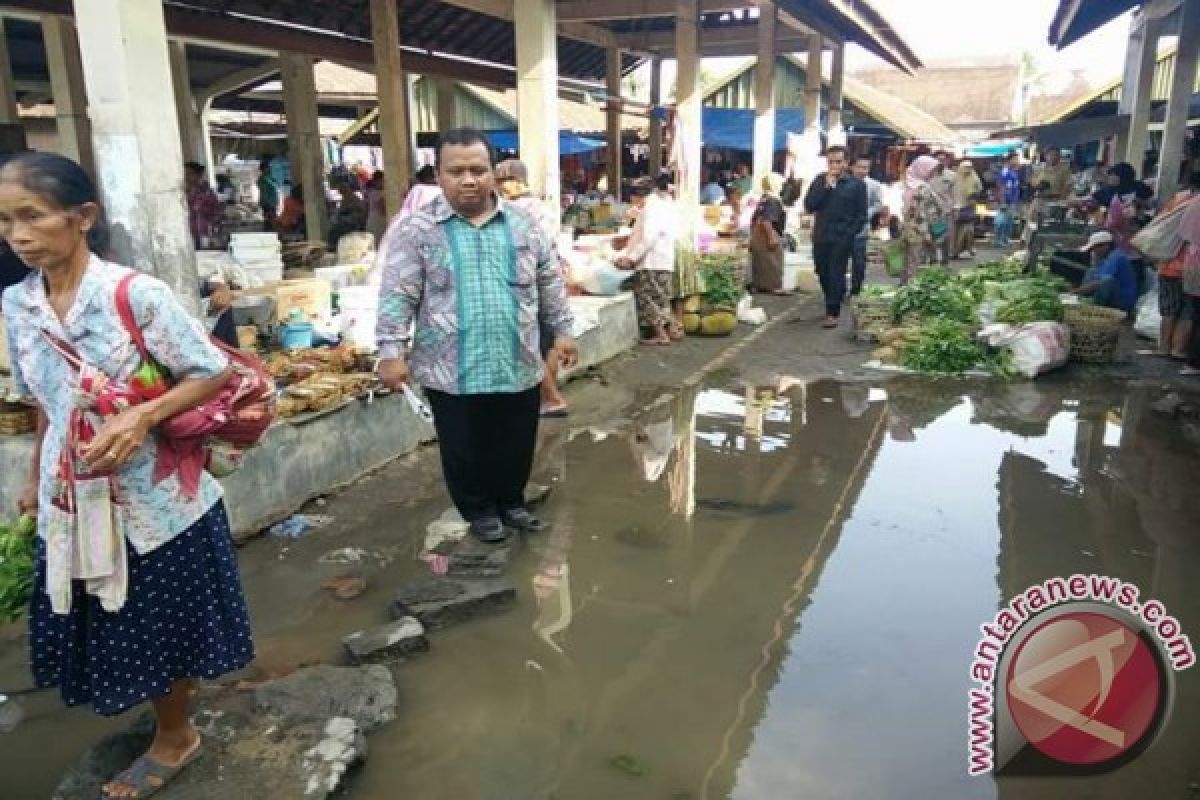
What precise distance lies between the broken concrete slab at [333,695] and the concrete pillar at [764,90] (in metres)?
11.3

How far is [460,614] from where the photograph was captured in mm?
3555

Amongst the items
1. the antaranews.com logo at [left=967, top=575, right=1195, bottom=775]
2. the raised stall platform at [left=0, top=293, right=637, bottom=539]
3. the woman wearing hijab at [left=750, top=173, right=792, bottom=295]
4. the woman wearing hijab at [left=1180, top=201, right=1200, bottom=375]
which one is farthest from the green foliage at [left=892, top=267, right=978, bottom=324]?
the antaranews.com logo at [left=967, top=575, right=1195, bottom=775]

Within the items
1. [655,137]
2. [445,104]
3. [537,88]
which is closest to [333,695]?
[537,88]

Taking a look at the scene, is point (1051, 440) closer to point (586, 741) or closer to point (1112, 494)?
point (1112, 494)

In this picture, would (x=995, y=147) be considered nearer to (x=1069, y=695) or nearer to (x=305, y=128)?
(x=305, y=128)

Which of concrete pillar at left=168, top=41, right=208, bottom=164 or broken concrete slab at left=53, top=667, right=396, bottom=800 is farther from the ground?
concrete pillar at left=168, top=41, right=208, bottom=164

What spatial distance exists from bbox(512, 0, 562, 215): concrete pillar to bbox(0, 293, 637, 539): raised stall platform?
3.03 meters

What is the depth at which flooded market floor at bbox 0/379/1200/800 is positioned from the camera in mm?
2674

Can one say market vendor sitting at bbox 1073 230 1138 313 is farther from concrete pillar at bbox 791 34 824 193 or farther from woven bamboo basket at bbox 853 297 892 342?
concrete pillar at bbox 791 34 824 193

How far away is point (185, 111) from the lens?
1305 centimetres

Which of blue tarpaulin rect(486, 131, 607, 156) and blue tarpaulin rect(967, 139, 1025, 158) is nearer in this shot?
blue tarpaulin rect(486, 131, 607, 156)

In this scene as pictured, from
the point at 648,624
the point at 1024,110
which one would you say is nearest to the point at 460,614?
the point at 648,624

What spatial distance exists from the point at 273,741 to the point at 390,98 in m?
6.83

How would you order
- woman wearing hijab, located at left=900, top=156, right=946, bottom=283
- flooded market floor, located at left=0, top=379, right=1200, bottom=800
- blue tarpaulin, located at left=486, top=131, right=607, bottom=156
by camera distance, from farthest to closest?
blue tarpaulin, located at left=486, top=131, right=607, bottom=156, woman wearing hijab, located at left=900, top=156, right=946, bottom=283, flooded market floor, located at left=0, top=379, right=1200, bottom=800
